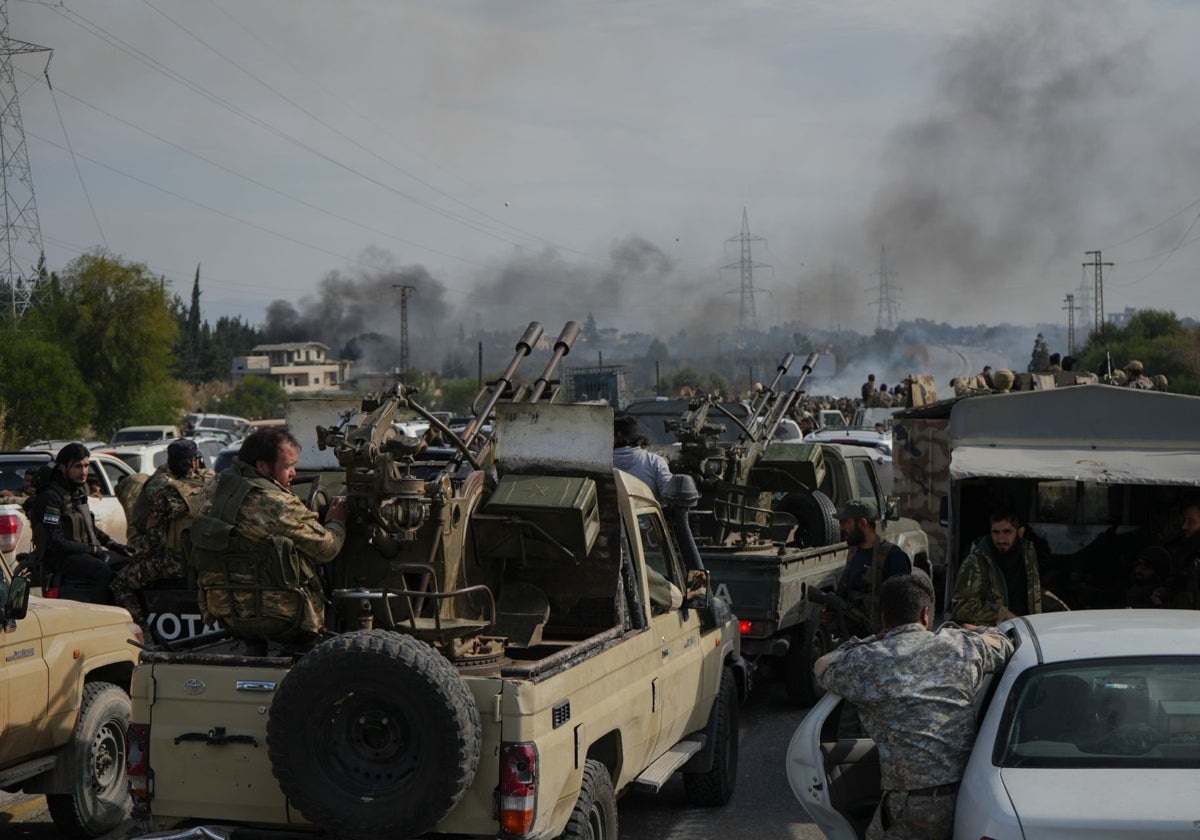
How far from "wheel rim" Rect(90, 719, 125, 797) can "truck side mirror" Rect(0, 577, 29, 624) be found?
1.11 meters

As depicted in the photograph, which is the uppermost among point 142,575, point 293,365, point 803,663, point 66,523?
point 293,365

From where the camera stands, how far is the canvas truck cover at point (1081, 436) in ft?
29.5

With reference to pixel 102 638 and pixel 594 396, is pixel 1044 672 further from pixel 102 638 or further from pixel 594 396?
pixel 594 396

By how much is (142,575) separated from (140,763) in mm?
3515

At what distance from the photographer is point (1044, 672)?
17.3ft

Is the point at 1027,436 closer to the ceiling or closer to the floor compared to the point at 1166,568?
closer to the ceiling

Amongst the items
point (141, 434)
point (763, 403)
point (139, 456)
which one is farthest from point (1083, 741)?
point (141, 434)

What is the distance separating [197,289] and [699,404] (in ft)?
360

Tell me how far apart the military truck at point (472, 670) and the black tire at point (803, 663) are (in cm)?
292

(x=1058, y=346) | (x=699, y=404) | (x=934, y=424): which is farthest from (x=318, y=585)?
(x=1058, y=346)

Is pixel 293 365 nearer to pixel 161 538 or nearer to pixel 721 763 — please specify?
pixel 161 538

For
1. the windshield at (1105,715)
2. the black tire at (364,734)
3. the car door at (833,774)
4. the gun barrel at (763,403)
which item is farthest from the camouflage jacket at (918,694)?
the gun barrel at (763,403)

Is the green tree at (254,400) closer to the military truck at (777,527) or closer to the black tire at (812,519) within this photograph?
the military truck at (777,527)

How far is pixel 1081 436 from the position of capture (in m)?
9.59
